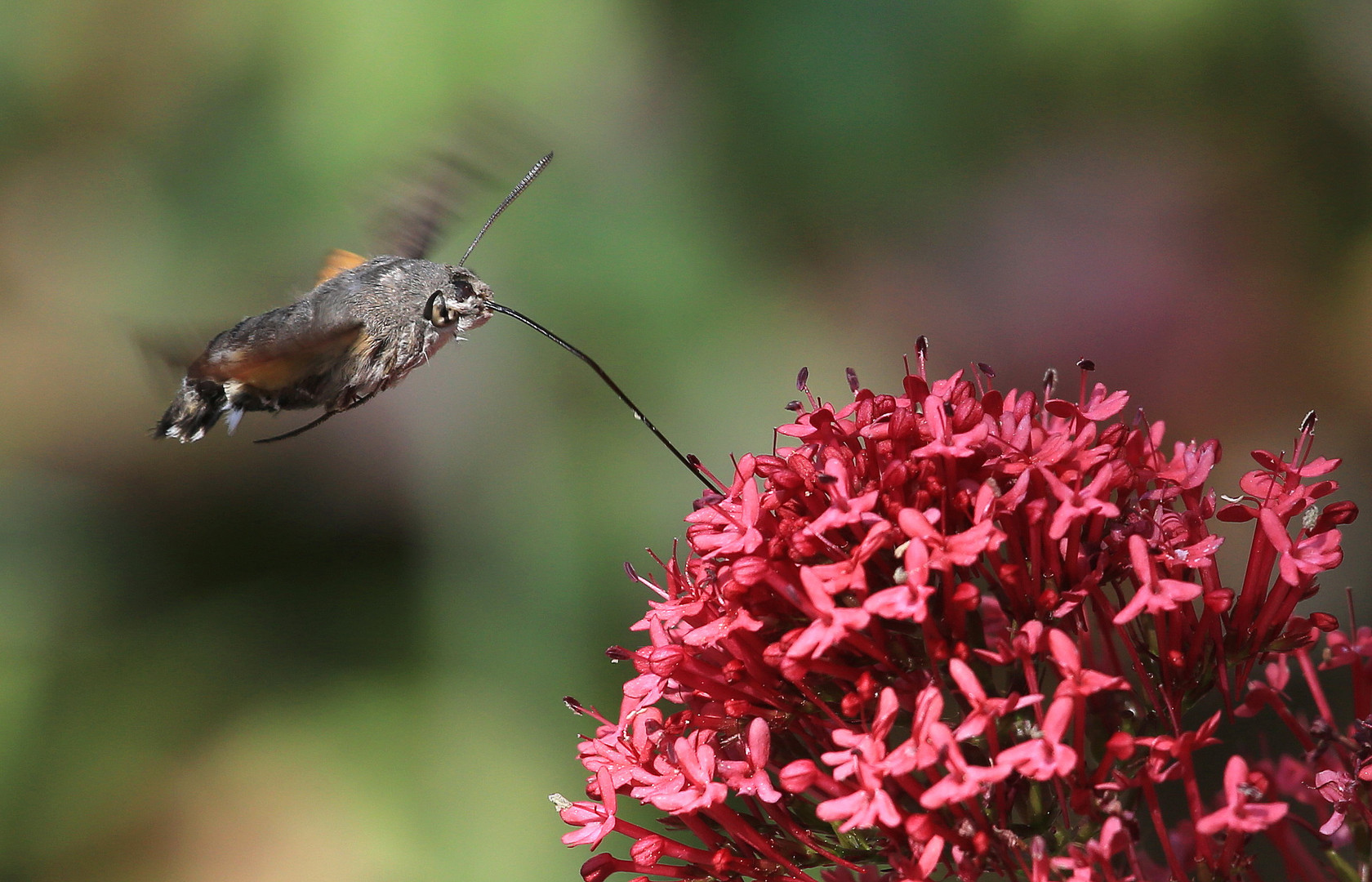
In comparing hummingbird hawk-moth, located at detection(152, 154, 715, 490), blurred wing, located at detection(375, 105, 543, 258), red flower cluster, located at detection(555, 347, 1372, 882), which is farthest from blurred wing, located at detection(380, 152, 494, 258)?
red flower cluster, located at detection(555, 347, 1372, 882)

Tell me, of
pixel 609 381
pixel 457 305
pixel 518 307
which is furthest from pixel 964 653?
pixel 518 307

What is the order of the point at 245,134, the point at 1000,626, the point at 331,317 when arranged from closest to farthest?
the point at 1000,626
the point at 331,317
the point at 245,134

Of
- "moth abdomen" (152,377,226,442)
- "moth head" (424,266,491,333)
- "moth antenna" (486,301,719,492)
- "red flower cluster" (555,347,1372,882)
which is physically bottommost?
"red flower cluster" (555,347,1372,882)

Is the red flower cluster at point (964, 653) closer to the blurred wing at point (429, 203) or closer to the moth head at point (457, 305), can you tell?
the moth head at point (457, 305)

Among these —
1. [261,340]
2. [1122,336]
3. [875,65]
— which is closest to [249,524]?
[261,340]

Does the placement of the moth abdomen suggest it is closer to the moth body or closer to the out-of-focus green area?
the moth body

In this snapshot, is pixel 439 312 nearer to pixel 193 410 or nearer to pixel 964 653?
pixel 193 410

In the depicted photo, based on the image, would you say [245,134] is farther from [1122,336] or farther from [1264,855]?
[1264,855]

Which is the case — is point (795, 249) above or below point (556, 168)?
below
